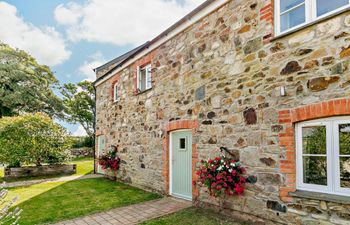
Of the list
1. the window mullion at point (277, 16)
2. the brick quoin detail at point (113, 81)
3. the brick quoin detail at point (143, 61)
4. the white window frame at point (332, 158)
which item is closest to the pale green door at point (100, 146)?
the brick quoin detail at point (113, 81)

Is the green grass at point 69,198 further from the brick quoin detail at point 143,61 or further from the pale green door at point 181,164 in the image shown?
the brick quoin detail at point 143,61

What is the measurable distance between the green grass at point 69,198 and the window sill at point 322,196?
4231 millimetres

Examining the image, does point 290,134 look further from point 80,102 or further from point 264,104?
point 80,102

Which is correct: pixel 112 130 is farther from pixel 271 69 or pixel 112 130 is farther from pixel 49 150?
pixel 271 69

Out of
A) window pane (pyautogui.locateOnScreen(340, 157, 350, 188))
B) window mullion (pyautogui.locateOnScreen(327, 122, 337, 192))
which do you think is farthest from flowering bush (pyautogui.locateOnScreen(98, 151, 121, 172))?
window pane (pyautogui.locateOnScreen(340, 157, 350, 188))

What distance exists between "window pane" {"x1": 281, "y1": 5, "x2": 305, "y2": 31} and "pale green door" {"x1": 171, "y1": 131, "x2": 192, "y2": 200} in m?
3.41

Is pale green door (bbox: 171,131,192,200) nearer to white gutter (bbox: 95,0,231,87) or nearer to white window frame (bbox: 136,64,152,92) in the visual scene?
white window frame (bbox: 136,64,152,92)

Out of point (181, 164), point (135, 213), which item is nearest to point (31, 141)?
point (135, 213)

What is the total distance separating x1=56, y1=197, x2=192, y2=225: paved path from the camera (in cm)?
495

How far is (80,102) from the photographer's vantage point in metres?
25.2

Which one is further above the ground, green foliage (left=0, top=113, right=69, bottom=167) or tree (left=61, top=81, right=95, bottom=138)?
tree (left=61, top=81, right=95, bottom=138)

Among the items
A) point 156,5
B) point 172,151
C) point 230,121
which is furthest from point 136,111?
point 230,121

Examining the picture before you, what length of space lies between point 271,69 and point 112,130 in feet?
26.4

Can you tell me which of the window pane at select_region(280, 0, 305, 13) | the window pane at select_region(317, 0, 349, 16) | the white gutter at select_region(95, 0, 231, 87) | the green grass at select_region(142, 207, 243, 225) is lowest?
the green grass at select_region(142, 207, 243, 225)
